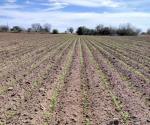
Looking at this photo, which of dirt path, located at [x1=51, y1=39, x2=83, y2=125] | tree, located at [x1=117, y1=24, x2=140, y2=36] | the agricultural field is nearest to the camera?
dirt path, located at [x1=51, y1=39, x2=83, y2=125]

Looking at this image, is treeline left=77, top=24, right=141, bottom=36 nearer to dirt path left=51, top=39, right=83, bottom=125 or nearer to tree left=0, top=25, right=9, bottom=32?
tree left=0, top=25, right=9, bottom=32

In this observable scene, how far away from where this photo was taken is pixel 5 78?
31.7ft

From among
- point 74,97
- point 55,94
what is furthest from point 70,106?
point 55,94

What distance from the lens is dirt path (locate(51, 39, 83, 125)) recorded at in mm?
5697

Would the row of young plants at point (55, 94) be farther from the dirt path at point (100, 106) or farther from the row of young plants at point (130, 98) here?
the row of young plants at point (130, 98)

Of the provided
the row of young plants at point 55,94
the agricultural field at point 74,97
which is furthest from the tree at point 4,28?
the agricultural field at point 74,97

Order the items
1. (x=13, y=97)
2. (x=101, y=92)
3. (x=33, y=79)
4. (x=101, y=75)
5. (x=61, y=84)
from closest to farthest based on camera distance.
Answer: (x=13, y=97)
(x=101, y=92)
(x=61, y=84)
(x=33, y=79)
(x=101, y=75)

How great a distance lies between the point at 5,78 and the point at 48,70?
7.40 ft

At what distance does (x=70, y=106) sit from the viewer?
6648mm

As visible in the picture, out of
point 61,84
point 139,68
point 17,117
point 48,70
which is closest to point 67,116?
point 17,117

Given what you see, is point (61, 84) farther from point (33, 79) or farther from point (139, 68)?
point (139, 68)

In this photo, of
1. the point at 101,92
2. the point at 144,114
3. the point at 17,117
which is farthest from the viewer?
the point at 101,92

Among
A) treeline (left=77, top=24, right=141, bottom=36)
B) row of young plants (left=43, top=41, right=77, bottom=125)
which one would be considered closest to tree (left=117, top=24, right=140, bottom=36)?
treeline (left=77, top=24, right=141, bottom=36)

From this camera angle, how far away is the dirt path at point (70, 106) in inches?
224
